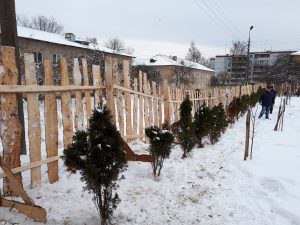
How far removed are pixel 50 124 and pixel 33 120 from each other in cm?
28

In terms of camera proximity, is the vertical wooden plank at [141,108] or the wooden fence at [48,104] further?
the vertical wooden plank at [141,108]

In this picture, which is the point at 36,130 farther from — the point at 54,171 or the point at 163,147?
the point at 163,147

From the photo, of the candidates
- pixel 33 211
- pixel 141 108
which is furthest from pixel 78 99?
pixel 141 108

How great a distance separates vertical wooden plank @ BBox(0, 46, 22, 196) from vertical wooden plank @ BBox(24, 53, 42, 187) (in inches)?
11.3

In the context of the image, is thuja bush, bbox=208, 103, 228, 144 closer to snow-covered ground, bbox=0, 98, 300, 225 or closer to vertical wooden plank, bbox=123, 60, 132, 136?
snow-covered ground, bbox=0, 98, 300, 225

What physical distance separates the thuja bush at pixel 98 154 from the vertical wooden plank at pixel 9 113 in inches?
29.0

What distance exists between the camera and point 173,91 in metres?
9.02

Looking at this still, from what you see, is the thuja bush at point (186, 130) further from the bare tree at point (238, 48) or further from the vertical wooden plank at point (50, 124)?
the bare tree at point (238, 48)

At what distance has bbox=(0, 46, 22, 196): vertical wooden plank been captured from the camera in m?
3.31

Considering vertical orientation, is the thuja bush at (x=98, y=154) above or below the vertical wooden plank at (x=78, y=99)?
below

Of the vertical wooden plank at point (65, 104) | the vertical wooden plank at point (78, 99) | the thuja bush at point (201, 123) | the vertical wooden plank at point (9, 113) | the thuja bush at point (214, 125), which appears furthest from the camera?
the thuja bush at point (214, 125)

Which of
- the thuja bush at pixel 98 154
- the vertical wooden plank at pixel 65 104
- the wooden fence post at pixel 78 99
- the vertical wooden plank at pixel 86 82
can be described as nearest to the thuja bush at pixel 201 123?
the vertical wooden plank at pixel 86 82

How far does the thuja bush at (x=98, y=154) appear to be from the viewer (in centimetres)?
300

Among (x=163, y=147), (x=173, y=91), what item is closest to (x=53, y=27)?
(x=173, y=91)
